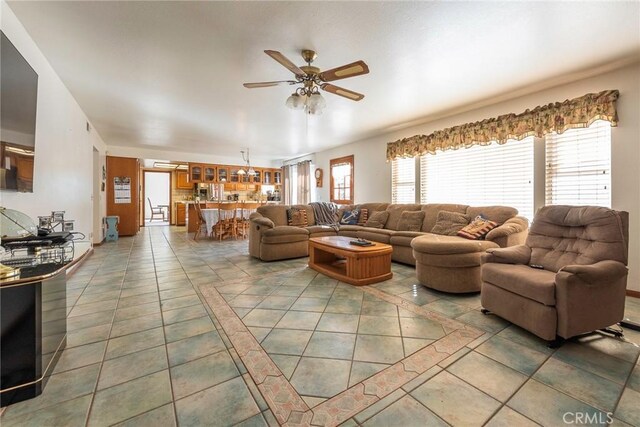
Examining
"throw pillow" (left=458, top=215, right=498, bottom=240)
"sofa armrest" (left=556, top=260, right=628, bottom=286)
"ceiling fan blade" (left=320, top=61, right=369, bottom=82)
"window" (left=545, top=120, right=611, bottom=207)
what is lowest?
"sofa armrest" (left=556, top=260, right=628, bottom=286)

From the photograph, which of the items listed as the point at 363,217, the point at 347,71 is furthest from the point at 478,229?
the point at 347,71

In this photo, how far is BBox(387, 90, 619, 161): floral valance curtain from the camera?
2.86m

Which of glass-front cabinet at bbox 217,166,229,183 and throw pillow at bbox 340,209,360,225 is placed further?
glass-front cabinet at bbox 217,166,229,183

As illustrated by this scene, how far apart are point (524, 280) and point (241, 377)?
2061 millimetres

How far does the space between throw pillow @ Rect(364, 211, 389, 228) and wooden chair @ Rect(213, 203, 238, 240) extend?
3.39 m

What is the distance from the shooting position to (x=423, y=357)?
1.67 meters

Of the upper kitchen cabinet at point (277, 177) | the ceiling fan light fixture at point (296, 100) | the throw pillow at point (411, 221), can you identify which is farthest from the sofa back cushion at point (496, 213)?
the upper kitchen cabinet at point (277, 177)

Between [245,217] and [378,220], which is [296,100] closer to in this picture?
[378,220]

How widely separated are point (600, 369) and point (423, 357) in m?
1.02

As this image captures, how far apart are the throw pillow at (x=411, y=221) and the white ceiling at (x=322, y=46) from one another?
170cm

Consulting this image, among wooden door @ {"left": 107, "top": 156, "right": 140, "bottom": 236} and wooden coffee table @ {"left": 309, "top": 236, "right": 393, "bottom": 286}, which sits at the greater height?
wooden door @ {"left": 107, "top": 156, "right": 140, "bottom": 236}

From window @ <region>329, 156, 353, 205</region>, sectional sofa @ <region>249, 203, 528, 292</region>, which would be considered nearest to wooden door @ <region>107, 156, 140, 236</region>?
sectional sofa @ <region>249, 203, 528, 292</region>

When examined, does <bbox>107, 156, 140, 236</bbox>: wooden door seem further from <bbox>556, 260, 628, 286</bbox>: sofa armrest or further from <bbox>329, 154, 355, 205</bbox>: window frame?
<bbox>556, 260, 628, 286</bbox>: sofa armrest

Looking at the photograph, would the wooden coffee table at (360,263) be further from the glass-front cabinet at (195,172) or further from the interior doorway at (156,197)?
the interior doorway at (156,197)
